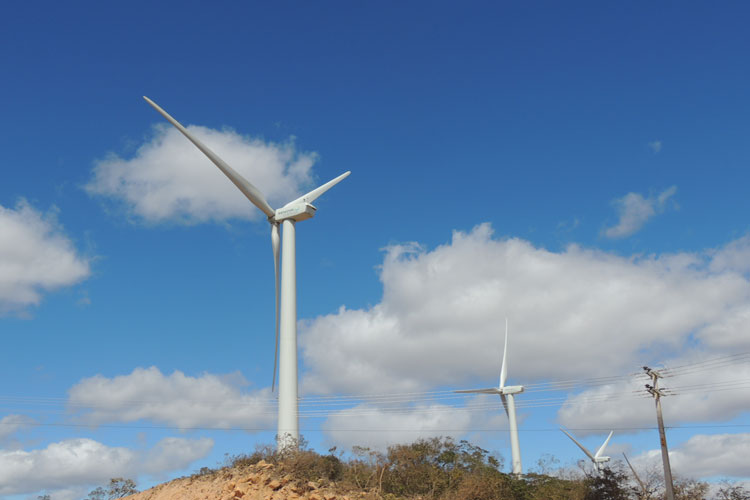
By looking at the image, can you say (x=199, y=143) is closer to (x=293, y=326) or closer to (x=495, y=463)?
(x=293, y=326)

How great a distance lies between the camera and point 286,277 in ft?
191

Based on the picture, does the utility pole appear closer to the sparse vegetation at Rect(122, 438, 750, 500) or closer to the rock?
the sparse vegetation at Rect(122, 438, 750, 500)

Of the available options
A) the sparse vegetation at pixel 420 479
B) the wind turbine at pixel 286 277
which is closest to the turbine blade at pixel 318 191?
the wind turbine at pixel 286 277

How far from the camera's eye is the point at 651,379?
6247 centimetres

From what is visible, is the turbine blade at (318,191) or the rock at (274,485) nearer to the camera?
the rock at (274,485)

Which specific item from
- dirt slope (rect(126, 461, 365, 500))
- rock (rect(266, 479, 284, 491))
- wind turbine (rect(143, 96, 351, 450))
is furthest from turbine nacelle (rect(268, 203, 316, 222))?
rock (rect(266, 479, 284, 491))

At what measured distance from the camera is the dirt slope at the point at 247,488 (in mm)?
44219

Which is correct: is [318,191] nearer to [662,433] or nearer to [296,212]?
[296,212]

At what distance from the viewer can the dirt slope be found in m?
44.2

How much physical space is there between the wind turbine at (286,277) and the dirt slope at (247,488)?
4311 mm

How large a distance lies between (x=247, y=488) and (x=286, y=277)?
60.7 ft

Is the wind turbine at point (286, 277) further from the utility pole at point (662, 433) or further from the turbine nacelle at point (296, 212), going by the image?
the utility pole at point (662, 433)

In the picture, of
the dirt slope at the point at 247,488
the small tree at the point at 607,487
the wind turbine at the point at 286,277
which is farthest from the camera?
the small tree at the point at 607,487

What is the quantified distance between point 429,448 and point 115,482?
28.6 metres
